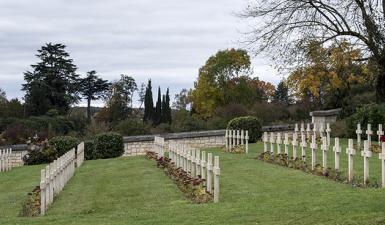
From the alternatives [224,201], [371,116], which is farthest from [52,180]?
[371,116]

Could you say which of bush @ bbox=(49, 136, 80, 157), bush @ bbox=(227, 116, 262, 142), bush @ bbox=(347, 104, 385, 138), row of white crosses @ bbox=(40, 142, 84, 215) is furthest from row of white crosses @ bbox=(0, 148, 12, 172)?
bush @ bbox=(347, 104, 385, 138)

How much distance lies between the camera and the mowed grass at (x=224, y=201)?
8.10 meters

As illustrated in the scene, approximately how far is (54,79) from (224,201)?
4248 cm

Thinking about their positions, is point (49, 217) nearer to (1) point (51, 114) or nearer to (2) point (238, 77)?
(1) point (51, 114)

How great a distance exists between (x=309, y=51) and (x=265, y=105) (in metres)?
25.9

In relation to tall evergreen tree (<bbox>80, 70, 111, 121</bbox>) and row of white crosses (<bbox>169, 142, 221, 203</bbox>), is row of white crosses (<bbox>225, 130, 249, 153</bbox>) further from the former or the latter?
tall evergreen tree (<bbox>80, 70, 111, 121</bbox>)

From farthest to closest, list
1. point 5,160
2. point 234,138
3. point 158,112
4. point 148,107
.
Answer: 1. point 148,107
2. point 158,112
3. point 234,138
4. point 5,160

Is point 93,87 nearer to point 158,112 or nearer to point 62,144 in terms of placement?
point 158,112

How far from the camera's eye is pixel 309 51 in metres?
19.1

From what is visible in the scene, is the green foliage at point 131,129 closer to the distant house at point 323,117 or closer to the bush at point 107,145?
the bush at point 107,145

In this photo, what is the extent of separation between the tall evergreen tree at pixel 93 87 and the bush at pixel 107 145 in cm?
3575

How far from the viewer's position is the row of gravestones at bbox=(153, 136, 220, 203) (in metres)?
10.8

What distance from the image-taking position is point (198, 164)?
13.0 meters

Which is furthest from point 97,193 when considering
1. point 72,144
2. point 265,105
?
point 265,105
